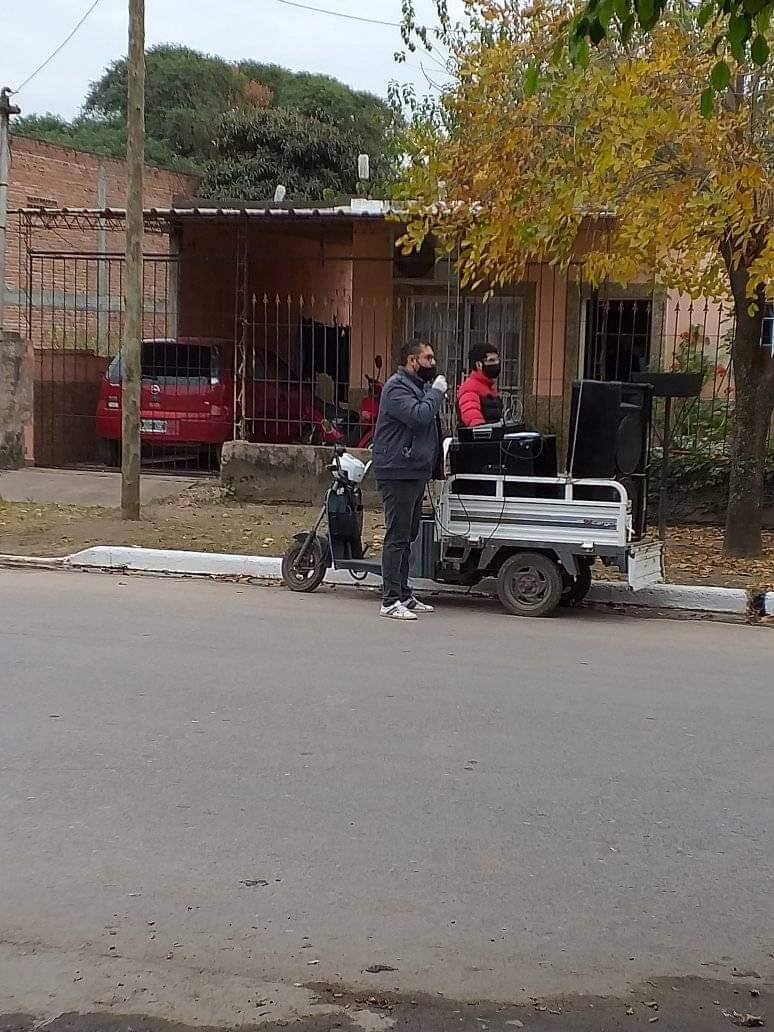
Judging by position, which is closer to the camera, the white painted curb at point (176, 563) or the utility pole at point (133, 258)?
the white painted curb at point (176, 563)

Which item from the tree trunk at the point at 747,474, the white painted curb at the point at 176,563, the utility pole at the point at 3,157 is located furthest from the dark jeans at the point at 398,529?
the utility pole at the point at 3,157

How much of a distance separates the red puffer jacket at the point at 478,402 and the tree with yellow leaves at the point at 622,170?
1.50 m

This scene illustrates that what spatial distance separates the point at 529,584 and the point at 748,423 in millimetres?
3377

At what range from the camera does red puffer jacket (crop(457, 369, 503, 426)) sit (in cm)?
987

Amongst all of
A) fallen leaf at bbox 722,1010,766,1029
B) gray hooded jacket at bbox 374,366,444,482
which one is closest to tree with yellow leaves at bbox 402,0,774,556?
gray hooded jacket at bbox 374,366,444,482

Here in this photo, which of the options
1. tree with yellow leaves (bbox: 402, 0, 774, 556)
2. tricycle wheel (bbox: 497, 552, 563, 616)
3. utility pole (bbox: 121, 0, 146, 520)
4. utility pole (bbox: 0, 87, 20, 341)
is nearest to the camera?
tricycle wheel (bbox: 497, 552, 563, 616)

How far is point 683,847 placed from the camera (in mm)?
4984

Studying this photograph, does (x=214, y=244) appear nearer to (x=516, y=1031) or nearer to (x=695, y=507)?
(x=695, y=507)

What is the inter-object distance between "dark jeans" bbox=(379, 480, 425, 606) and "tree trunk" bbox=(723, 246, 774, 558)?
150 inches

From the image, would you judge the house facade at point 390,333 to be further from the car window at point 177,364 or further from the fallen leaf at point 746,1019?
the fallen leaf at point 746,1019

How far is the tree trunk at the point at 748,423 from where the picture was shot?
11531 millimetres

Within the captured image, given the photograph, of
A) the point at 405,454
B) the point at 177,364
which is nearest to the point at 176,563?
the point at 405,454

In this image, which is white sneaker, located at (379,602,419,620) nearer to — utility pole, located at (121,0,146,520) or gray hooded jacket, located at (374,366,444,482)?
gray hooded jacket, located at (374,366,444,482)

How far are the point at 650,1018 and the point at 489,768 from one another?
2143mm
